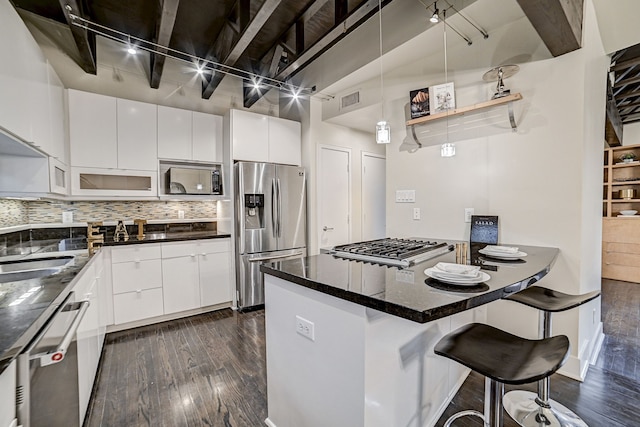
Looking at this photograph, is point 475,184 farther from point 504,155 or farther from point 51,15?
point 51,15

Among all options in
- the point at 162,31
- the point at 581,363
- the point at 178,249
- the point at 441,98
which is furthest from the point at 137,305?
the point at 581,363

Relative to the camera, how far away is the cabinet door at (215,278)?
11.2 ft

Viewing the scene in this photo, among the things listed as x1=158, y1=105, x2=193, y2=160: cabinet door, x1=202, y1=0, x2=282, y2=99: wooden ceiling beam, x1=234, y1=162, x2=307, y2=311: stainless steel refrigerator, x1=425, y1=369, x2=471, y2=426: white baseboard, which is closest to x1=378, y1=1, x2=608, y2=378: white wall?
x1=425, y1=369, x2=471, y2=426: white baseboard

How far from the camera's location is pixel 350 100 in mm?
3652

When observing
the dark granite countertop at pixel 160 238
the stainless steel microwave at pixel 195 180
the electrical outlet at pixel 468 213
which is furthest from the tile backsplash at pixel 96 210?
the electrical outlet at pixel 468 213

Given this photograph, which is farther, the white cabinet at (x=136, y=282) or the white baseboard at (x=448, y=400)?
the white cabinet at (x=136, y=282)

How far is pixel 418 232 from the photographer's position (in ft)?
9.57

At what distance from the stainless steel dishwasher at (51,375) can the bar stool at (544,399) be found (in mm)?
2113

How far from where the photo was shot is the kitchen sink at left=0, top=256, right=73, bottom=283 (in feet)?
5.56

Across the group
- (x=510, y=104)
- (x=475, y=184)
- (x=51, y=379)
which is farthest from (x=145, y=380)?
(x=510, y=104)

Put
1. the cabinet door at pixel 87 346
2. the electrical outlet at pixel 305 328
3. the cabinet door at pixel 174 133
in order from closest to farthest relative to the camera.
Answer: the electrical outlet at pixel 305 328 < the cabinet door at pixel 87 346 < the cabinet door at pixel 174 133

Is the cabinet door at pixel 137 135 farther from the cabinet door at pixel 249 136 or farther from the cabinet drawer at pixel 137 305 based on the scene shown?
the cabinet drawer at pixel 137 305

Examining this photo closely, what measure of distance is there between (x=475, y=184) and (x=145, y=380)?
3075 millimetres

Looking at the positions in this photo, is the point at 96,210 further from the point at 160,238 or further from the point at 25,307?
the point at 25,307
